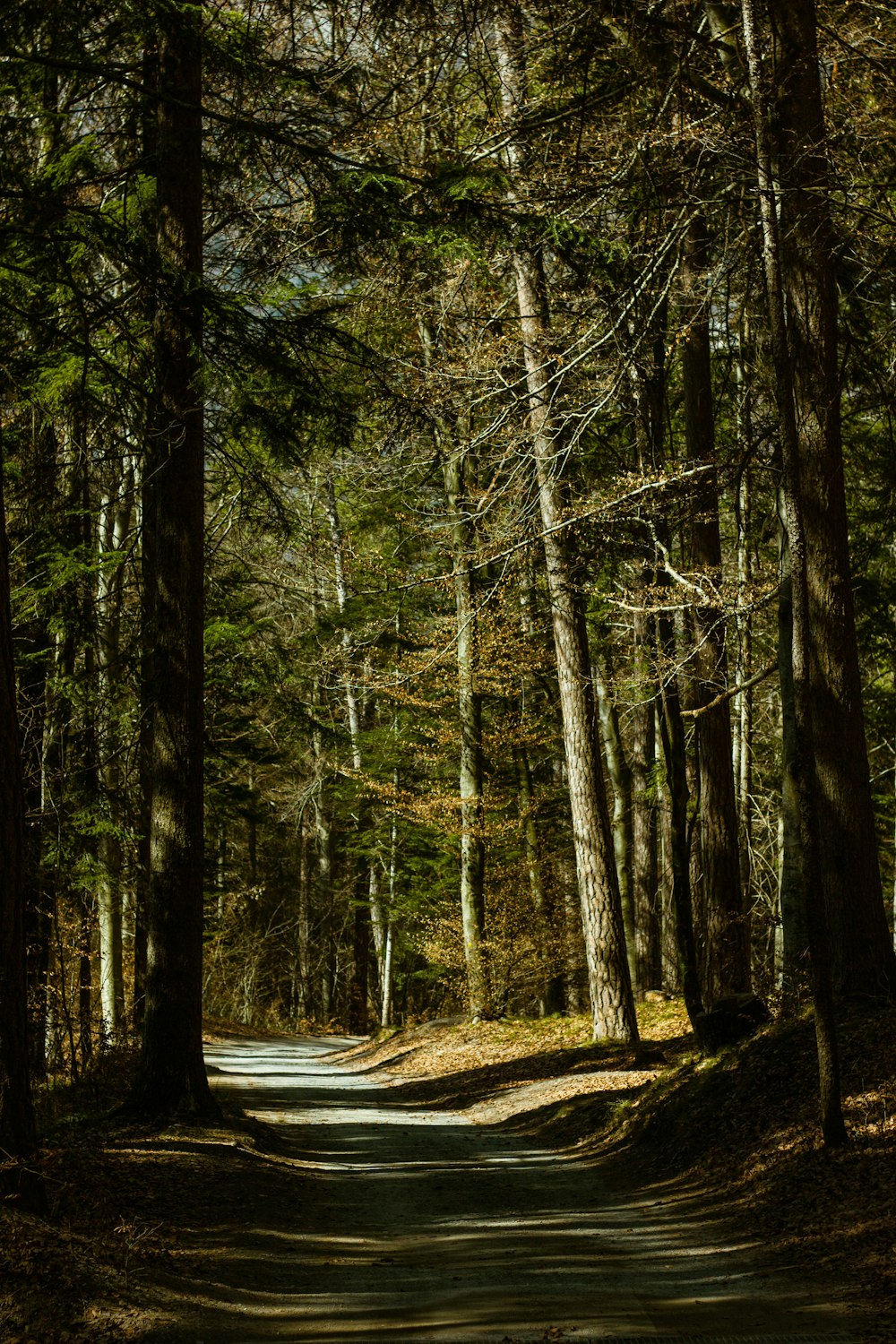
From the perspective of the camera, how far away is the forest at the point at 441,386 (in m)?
8.86

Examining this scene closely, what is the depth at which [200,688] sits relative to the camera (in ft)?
33.3

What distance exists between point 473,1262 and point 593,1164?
138 inches

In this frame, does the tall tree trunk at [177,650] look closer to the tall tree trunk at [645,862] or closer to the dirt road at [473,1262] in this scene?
the dirt road at [473,1262]

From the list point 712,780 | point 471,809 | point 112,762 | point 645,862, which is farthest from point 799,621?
point 645,862

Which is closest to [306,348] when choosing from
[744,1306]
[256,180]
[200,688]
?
[256,180]

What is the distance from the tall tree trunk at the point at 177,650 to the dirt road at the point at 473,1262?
4.52ft

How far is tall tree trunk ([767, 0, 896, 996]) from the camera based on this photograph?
8930 millimetres

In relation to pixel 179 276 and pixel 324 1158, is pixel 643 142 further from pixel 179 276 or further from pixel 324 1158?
pixel 324 1158

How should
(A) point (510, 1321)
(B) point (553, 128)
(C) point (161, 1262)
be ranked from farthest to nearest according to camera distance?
(B) point (553, 128) < (C) point (161, 1262) < (A) point (510, 1321)

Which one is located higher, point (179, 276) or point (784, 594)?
point (179, 276)

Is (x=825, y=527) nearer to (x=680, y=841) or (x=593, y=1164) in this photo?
(x=680, y=841)

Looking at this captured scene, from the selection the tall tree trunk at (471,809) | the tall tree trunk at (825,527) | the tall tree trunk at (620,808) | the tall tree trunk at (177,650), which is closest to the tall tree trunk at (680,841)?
the tall tree trunk at (825,527)

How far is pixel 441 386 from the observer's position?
45.0ft

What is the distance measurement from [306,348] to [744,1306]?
7.59 m
